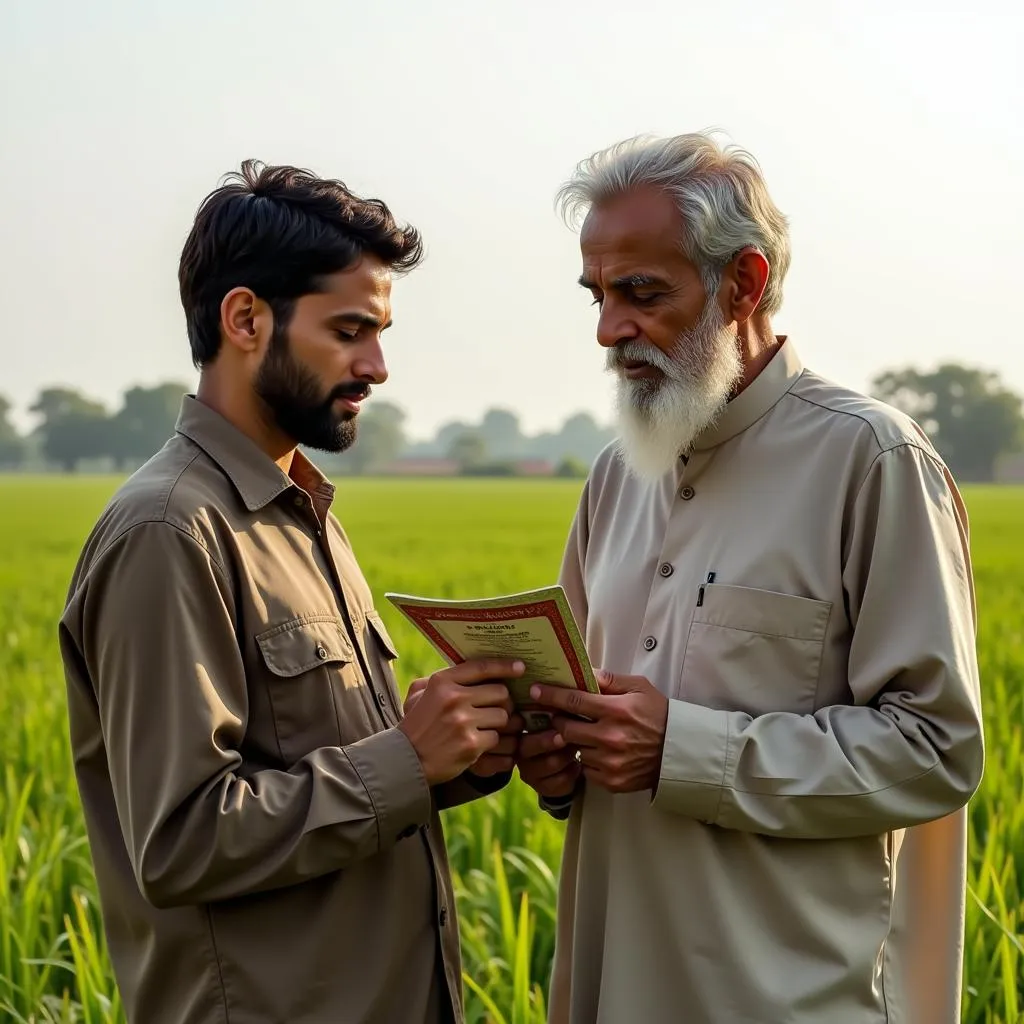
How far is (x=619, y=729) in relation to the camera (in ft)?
7.89

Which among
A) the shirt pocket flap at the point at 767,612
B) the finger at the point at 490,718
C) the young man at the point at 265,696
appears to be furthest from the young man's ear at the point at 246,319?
the shirt pocket flap at the point at 767,612

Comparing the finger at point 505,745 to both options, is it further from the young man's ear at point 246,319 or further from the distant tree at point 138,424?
the distant tree at point 138,424

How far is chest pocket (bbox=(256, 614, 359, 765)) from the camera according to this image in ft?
7.52

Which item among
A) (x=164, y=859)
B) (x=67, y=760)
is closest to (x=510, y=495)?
(x=67, y=760)

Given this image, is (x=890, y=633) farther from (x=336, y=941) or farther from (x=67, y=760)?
(x=67, y=760)

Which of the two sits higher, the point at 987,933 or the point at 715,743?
the point at 715,743

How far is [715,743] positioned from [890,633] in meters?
0.39

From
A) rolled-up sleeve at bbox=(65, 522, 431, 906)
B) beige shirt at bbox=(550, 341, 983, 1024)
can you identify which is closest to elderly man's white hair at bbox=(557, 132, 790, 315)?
beige shirt at bbox=(550, 341, 983, 1024)

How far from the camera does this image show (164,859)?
2119mm

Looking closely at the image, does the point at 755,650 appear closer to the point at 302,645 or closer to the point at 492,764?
the point at 492,764

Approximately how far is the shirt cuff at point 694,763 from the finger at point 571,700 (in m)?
0.14

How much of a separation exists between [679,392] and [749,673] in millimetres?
599

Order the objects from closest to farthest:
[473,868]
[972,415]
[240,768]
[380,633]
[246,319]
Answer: [240,768] → [246,319] → [380,633] → [473,868] → [972,415]

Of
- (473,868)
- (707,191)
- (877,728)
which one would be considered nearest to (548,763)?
(877,728)
